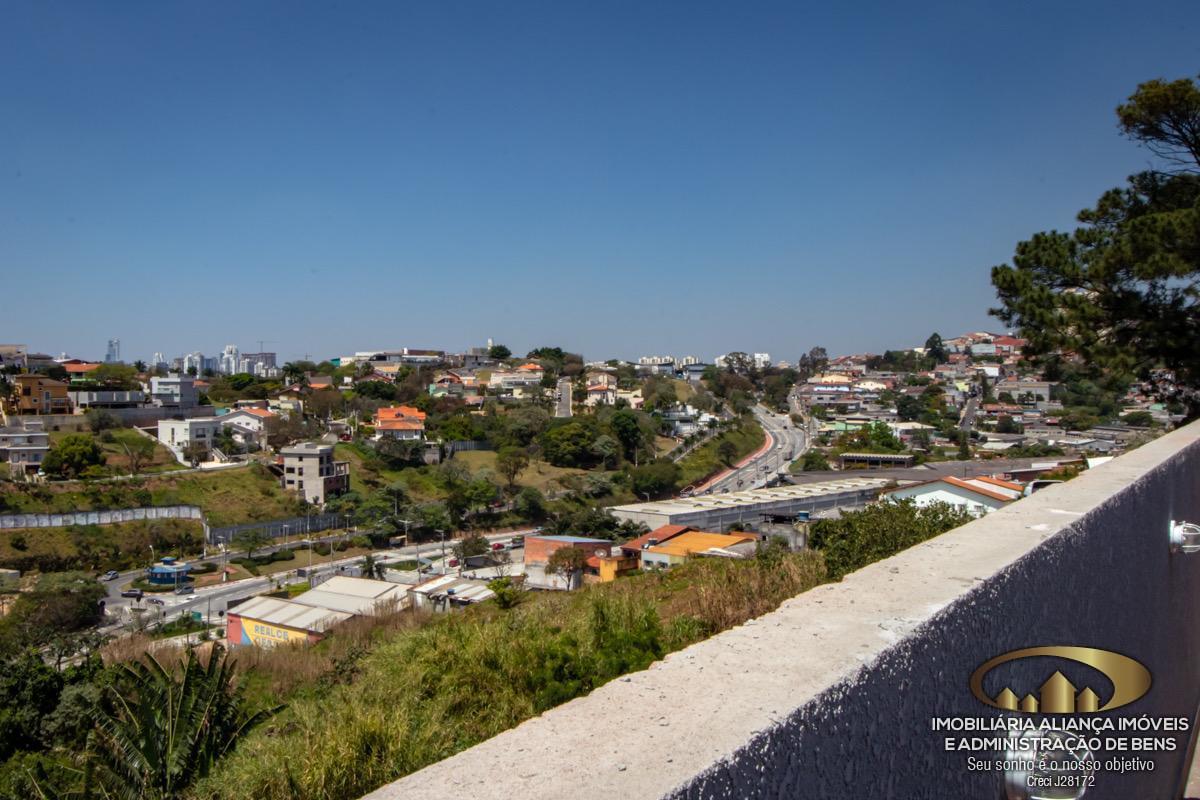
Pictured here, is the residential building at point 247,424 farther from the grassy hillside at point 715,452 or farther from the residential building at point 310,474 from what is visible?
the grassy hillside at point 715,452

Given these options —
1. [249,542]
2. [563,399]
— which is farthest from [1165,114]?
[563,399]

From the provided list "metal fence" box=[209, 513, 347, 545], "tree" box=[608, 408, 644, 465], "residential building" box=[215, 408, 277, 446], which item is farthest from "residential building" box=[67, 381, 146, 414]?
"tree" box=[608, 408, 644, 465]

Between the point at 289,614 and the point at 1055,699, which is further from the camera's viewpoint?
the point at 289,614

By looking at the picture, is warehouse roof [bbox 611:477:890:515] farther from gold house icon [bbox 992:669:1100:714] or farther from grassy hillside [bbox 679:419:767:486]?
gold house icon [bbox 992:669:1100:714]

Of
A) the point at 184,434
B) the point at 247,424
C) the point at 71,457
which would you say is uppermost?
the point at 247,424

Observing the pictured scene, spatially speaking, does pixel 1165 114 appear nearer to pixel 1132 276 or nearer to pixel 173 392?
pixel 1132 276

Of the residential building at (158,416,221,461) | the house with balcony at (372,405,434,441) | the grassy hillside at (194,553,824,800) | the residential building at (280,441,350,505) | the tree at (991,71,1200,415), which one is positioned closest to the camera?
the grassy hillside at (194,553,824,800)

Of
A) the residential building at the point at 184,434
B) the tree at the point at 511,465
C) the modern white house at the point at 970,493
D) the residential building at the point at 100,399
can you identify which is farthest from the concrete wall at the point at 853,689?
the residential building at the point at 100,399
